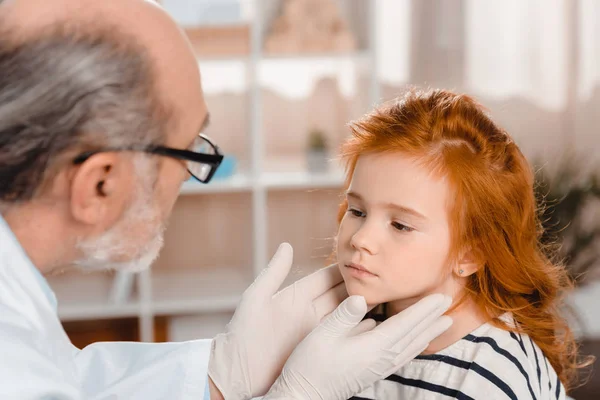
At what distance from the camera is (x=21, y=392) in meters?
0.94

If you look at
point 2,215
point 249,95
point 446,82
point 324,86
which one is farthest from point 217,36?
point 2,215

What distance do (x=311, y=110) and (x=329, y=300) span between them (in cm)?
237

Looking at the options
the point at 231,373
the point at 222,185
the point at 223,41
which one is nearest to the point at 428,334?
the point at 231,373

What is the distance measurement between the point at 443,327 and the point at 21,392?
66 cm

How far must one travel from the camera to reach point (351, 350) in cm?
124

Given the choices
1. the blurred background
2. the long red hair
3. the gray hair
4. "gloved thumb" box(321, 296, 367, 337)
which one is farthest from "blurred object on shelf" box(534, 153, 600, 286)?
the gray hair

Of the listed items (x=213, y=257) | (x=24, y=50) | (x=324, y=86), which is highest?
(x=24, y=50)

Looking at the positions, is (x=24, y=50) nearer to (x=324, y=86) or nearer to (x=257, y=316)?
(x=257, y=316)

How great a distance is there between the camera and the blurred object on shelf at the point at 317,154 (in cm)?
340

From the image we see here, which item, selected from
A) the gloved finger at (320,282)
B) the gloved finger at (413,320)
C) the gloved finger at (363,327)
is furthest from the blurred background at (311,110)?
the gloved finger at (413,320)

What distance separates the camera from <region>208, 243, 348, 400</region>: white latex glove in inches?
53.5

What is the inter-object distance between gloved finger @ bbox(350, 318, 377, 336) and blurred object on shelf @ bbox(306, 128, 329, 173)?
206 cm

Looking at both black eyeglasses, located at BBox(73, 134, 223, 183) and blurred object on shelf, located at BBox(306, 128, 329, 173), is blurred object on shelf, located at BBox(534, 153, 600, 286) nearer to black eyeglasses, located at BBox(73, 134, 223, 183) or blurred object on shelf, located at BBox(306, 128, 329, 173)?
blurred object on shelf, located at BBox(306, 128, 329, 173)

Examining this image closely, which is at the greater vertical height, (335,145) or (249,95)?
(249,95)
